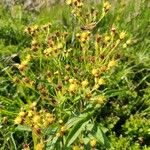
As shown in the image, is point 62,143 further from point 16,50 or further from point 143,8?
point 143,8

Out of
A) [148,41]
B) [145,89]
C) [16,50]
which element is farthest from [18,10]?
[145,89]

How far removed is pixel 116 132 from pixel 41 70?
732mm

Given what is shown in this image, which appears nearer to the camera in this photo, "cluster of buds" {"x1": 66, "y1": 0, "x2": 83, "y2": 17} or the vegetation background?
the vegetation background

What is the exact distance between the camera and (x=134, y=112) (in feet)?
11.4

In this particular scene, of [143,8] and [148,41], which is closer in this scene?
[148,41]

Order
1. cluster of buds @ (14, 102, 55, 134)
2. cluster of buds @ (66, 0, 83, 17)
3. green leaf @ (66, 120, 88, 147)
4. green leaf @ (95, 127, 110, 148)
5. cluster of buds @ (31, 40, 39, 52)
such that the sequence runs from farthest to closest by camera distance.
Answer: cluster of buds @ (66, 0, 83, 17), cluster of buds @ (31, 40, 39, 52), green leaf @ (95, 127, 110, 148), green leaf @ (66, 120, 88, 147), cluster of buds @ (14, 102, 55, 134)

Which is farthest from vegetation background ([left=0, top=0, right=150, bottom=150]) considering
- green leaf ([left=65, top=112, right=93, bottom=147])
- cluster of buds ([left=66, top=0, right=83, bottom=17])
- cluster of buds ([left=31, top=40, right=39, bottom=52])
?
cluster of buds ([left=66, top=0, right=83, bottom=17])

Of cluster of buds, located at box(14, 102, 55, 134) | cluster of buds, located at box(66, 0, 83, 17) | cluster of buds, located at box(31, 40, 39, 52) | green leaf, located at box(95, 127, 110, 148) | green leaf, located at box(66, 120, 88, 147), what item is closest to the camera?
cluster of buds, located at box(14, 102, 55, 134)

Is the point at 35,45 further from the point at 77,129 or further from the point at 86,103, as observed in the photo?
the point at 77,129

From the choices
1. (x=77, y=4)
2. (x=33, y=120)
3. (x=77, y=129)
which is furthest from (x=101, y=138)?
(x=77, y=4)

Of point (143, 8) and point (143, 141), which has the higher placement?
point (143, 8)

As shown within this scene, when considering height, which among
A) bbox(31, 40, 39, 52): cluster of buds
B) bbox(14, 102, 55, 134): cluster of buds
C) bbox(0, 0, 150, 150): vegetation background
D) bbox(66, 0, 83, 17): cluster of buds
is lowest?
bbox(0, 0, 150, 150): vegetation background

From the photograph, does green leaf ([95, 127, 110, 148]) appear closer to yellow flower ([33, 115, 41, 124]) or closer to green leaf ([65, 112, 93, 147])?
green leaf ([65, 112, 93, 147])

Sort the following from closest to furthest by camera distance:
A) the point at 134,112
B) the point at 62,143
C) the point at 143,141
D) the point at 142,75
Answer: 1. the point at 62,143
2. the point at 143,141
3. the point at 134,112
4. the point at 142,75
